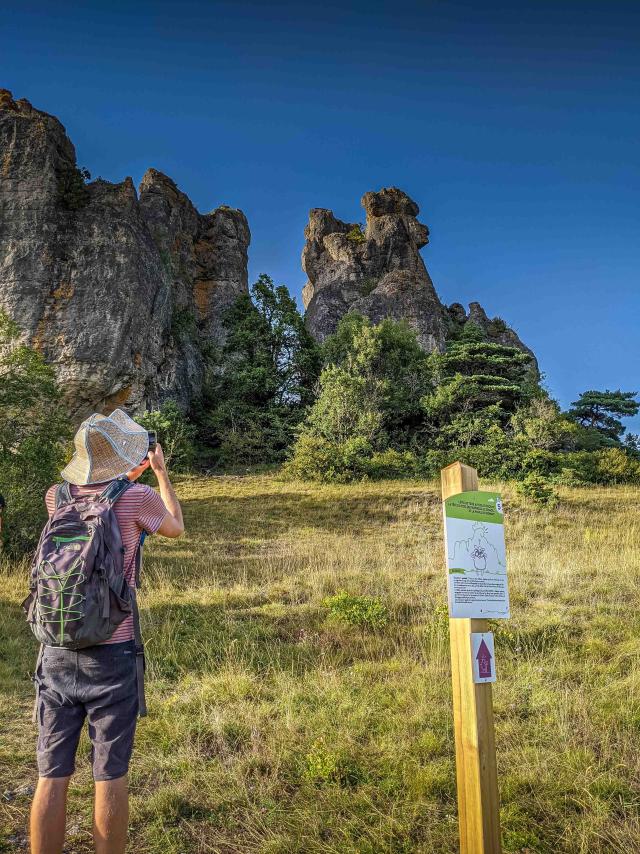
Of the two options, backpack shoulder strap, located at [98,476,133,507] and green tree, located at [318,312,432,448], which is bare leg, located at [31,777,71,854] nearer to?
backpack shoulder strap, located at [98,476,133,507]

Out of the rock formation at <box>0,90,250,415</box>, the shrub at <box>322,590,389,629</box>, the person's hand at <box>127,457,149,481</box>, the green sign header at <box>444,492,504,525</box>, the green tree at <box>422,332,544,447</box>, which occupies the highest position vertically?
the rock formation at <box>0,90,250,415</box>

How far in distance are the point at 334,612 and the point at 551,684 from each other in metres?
2.66

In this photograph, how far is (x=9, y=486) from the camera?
11328 mm

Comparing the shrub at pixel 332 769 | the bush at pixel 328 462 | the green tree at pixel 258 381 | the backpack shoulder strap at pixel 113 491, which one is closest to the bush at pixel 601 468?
the bush at pixel 328 462

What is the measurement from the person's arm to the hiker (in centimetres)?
21

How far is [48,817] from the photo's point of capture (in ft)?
Result: 7.66

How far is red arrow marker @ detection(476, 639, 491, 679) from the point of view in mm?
2459

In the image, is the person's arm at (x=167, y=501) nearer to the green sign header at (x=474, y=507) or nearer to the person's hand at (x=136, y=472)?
the person's hand at (x=136, y=472)

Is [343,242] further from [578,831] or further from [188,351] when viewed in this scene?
[578,831]

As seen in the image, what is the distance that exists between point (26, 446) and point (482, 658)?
460 inches

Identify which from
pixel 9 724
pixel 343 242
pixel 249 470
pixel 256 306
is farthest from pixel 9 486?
pixel 343 242

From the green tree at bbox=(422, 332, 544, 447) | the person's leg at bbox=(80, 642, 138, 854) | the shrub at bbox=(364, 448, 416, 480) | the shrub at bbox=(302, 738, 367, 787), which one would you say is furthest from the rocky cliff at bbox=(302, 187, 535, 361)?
the person's leg at bbox=(80, 642, 138, 854)

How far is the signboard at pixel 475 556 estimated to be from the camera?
256 centimetres

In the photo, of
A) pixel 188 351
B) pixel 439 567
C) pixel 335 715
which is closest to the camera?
pixel 335 715
